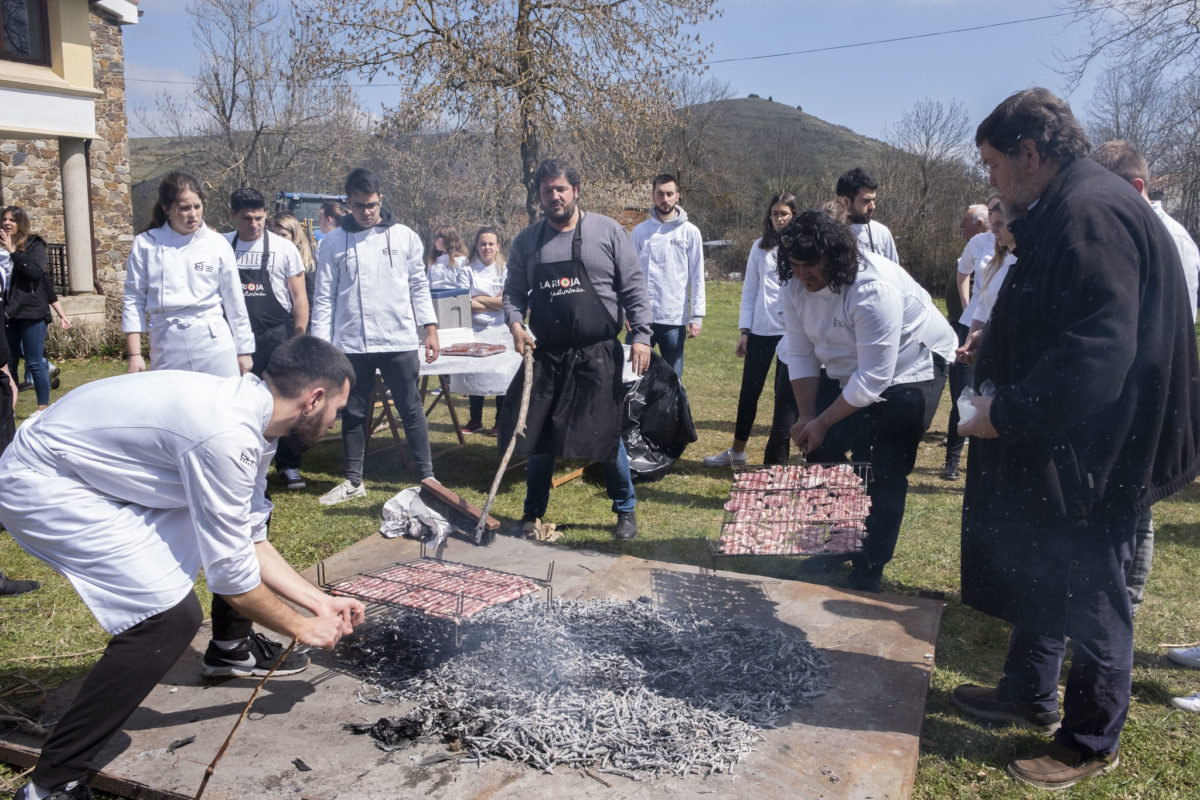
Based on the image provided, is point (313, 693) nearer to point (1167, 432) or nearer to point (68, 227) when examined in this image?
point (1167, 432)

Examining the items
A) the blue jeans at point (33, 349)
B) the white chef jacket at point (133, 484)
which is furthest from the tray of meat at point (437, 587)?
the blue jeans at point (33, 349)

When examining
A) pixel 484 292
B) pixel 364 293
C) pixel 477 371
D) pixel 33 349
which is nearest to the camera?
pixel 364 293

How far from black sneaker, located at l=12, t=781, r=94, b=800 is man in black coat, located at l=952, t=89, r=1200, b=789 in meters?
2.94

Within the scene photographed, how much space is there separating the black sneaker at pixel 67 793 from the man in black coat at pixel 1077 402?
2945mm

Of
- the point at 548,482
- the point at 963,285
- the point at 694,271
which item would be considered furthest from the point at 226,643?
the point at 963,285

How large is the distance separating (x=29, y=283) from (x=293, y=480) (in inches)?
171

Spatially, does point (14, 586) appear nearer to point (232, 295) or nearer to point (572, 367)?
point (232, 295)

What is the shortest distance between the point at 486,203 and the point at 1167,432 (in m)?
19.8

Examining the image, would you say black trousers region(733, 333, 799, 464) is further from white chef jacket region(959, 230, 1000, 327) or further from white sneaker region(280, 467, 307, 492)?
white sneaker region(280, 467, 307, 492)

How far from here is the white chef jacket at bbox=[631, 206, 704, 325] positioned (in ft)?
22.7

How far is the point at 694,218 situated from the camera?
105 ft

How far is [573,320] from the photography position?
4.78 meters

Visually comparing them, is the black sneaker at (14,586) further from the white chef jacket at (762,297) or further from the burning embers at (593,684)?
the white chef jacket at (762,297)

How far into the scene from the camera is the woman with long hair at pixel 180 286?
484cm
